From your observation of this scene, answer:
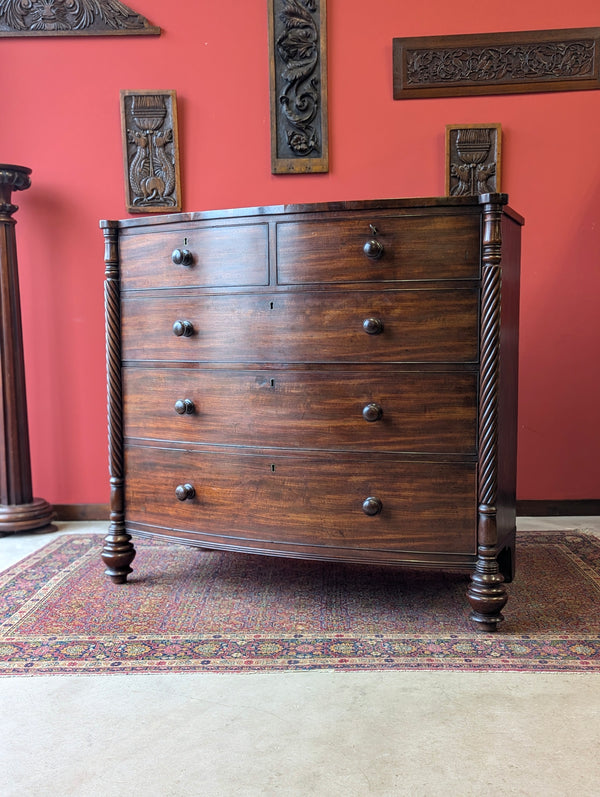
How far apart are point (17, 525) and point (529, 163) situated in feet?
8.88

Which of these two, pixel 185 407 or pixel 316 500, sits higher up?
pixel 185 407

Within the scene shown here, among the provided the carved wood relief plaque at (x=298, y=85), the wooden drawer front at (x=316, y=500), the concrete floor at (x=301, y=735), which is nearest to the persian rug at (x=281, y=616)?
the concrete floor at (x=301, y=735)

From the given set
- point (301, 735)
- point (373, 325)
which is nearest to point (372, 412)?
point (373, 325)

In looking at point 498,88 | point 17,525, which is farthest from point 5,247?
point 498,88

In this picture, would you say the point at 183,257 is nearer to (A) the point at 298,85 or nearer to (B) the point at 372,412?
(B) the point at 372,412

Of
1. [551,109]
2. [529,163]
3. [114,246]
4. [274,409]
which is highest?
[551,109]

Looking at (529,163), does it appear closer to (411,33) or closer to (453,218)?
(411,33)

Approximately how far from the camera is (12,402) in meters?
3.19

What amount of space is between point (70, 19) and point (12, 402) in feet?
5.56

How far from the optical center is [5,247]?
3.13 m

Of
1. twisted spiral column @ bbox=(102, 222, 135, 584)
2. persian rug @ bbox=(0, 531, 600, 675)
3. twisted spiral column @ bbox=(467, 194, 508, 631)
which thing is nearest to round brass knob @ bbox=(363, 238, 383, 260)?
twisted spiral column @ bbox=(467, 194, 508, 631)

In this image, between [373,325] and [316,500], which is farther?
[316,500]

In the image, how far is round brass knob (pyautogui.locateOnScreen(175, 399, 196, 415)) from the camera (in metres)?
2.33

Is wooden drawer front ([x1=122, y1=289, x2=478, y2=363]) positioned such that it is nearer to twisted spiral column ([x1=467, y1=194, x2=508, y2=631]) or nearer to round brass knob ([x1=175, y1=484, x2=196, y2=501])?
twisted spiral column ([x1=467, y1=194, x2=508, y2=631])
